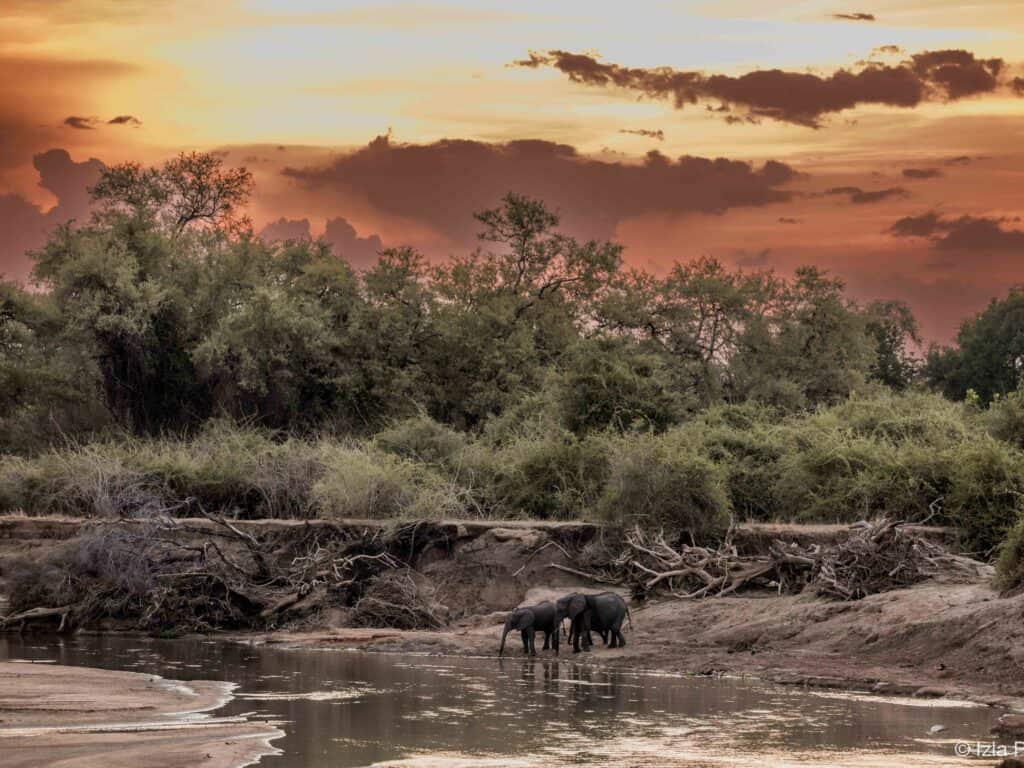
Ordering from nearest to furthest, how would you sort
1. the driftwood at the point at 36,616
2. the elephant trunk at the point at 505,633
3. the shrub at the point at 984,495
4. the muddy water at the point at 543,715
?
the muddy water at the point at 543,715 < the elephant trunk at the point at 505,633 < the shrub at the point at 984,495 < the driftwood at the point at 36,616

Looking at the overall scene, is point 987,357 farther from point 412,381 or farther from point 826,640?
point 826,640

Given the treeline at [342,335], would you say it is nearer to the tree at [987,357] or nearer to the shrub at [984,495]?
the shrub at [984,495]

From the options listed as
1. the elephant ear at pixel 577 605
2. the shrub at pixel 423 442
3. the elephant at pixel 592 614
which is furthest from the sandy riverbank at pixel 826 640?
the shrub at pixel 423 442

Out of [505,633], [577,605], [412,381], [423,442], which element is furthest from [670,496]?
[412,381]

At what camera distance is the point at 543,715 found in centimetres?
1581

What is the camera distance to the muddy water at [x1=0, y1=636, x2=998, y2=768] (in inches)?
524

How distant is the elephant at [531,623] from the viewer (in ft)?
71.6

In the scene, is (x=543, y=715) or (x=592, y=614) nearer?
(x=543, y=715)

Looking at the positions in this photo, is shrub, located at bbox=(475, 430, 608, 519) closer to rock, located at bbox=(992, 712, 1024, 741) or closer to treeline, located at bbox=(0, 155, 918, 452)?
treeline, located at bbox=(0, 155, 918, 452)

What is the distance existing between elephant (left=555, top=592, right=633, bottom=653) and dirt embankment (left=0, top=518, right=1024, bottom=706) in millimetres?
335

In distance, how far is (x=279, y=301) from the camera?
42188 mm

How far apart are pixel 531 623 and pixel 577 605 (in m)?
0.75

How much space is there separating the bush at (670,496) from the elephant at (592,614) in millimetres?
4272

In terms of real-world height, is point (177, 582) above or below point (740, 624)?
below
